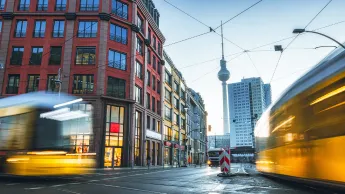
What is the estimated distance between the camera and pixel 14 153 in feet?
35.3

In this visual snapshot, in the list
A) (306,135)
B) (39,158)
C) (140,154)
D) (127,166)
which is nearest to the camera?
(306,135)

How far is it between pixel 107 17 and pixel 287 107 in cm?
2790

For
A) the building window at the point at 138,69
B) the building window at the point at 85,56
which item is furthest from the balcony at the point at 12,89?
the building window at the point at 138,69

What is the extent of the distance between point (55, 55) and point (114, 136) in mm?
11398

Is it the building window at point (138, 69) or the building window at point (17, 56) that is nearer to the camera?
the building window at point (17, 56)

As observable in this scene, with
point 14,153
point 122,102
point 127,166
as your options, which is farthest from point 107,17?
point 14,153

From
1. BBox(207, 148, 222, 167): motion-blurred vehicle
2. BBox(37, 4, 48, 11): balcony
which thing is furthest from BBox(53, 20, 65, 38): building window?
BBox(207, 148, 222, 167): motion-blurred vehicle

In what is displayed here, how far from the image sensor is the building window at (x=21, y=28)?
32.7 metres

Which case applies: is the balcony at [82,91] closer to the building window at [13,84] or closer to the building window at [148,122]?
the building window at [13,84]

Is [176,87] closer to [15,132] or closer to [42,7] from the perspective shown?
[42,7]

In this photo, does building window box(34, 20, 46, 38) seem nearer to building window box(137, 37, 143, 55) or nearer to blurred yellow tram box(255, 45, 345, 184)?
building window box(137, 37, 143, 55)

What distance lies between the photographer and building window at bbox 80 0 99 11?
33.5 meters

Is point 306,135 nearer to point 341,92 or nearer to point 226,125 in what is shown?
point 341,92

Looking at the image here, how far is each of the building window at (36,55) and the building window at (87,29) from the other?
482 cm
